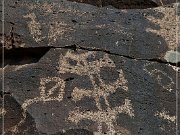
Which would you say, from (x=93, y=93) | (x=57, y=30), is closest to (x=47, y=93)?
(x=93, y=93)

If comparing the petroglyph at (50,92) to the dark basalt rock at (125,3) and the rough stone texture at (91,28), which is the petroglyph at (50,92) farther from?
the dark basalt rock at (125,3)

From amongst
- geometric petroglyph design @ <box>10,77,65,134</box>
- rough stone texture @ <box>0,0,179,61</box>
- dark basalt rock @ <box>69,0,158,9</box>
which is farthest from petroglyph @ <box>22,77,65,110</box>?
dark basalt rock @ <box>69,0,158,9</box>

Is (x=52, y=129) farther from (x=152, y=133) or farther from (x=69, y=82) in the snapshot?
(x=152, y=133)

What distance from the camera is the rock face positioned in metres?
2.98

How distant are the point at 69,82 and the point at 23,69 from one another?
0.28 metres

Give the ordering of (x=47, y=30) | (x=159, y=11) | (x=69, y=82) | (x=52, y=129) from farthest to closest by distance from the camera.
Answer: (x=159, y=11) → (x=47, y=30) → (x=69, y=82) → (x=52, y=129)

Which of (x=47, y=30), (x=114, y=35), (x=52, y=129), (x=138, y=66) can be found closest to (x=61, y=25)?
(x=47, y=30)

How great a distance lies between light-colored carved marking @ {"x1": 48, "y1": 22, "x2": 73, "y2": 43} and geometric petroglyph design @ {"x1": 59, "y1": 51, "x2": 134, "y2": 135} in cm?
14

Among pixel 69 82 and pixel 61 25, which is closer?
pixel 69 82

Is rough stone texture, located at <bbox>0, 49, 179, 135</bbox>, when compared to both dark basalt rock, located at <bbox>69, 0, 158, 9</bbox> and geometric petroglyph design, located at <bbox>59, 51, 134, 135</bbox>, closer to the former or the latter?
geometric petroglyph design, located at <bbox>59, 51, 134, 135</bbox>

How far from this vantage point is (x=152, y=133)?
2.97 m

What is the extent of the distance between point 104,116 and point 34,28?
755 mm

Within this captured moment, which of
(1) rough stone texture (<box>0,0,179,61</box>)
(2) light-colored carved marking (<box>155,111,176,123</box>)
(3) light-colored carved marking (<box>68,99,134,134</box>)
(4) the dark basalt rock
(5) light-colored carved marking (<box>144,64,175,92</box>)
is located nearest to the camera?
(3) light-colored carved marking (<box>68,99,134,134</box>)

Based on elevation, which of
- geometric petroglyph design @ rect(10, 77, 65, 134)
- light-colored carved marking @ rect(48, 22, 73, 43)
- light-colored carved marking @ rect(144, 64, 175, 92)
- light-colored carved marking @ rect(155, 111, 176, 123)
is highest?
light-colored carved marking @ rect(48, 22, 73, 43)
